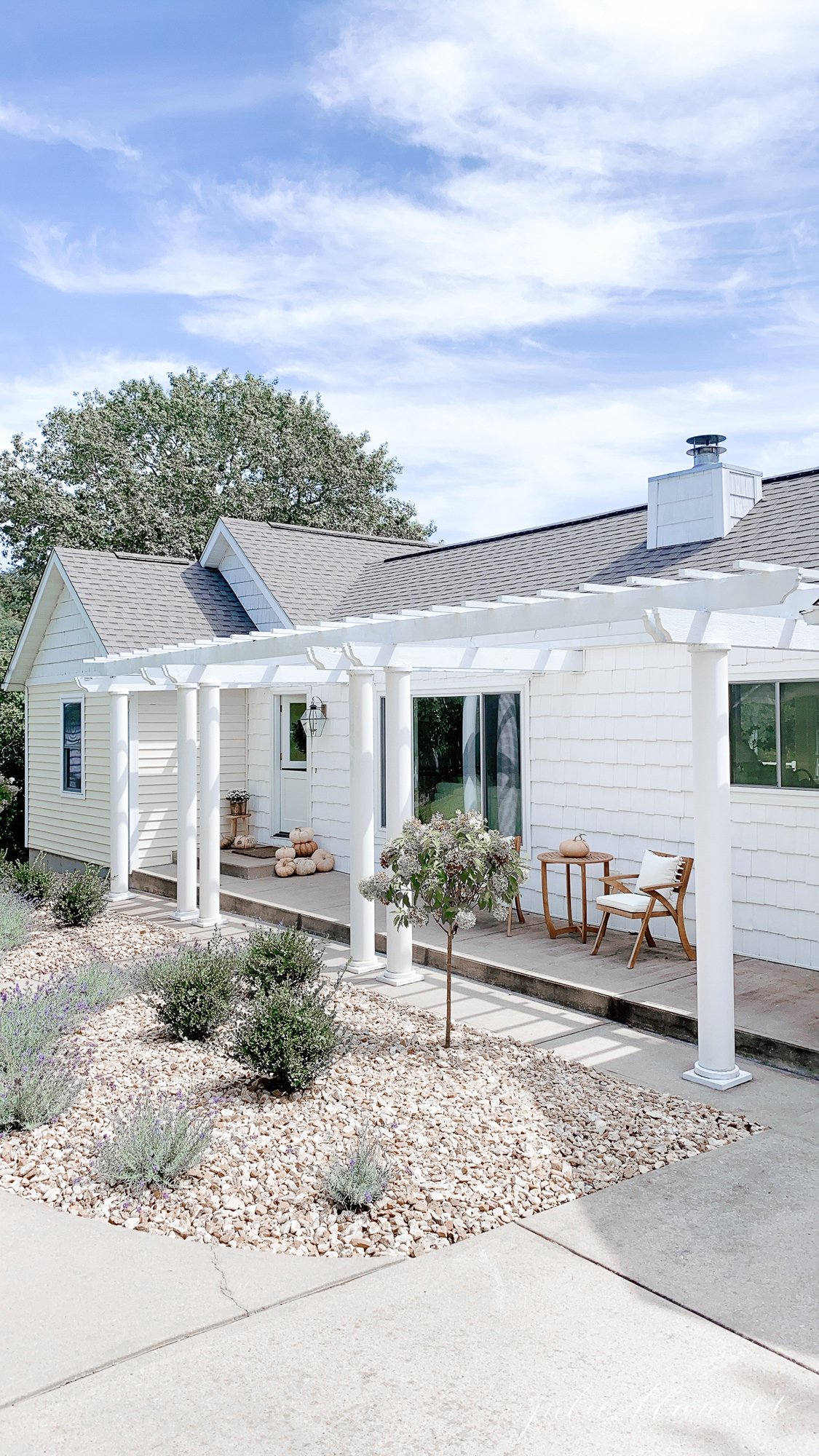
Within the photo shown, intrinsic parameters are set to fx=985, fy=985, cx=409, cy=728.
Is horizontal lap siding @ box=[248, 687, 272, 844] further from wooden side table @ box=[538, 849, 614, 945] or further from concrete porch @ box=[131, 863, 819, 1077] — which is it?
wooden side table @ box=[538, 849, 614, 945]

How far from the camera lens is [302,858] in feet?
39.1

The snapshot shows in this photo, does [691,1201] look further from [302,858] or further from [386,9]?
[386,9]

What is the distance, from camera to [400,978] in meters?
7.30

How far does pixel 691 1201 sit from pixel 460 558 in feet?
29.3

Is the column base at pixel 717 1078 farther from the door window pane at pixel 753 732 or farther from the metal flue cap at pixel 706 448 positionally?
the metal flue cap at pixel 706 448

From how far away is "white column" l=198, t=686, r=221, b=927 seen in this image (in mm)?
9375

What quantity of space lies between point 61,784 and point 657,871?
32.6 ft

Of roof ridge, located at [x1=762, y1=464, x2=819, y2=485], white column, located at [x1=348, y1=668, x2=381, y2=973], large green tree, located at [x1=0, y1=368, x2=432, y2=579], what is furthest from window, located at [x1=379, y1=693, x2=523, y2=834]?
→ large green tree, located at [x1=0, y1=368, x2=432, y2=579]

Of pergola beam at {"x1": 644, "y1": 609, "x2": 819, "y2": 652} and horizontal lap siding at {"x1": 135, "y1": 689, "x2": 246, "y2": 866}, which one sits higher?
pergola beam at {"x1": 644, "y1": 609, "x2": 819, "y2": 652}

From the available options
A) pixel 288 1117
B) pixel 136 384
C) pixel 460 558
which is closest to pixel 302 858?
pixel 460 558

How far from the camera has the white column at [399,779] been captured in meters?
7.30

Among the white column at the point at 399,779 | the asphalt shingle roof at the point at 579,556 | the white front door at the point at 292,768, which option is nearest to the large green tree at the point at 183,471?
the asphalt shingle roof at the point at 579,556

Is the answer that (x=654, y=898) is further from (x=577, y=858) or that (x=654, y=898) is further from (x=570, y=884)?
(x=570, y=884)

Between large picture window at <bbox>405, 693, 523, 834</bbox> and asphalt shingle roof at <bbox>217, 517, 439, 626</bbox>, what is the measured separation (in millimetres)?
2714
